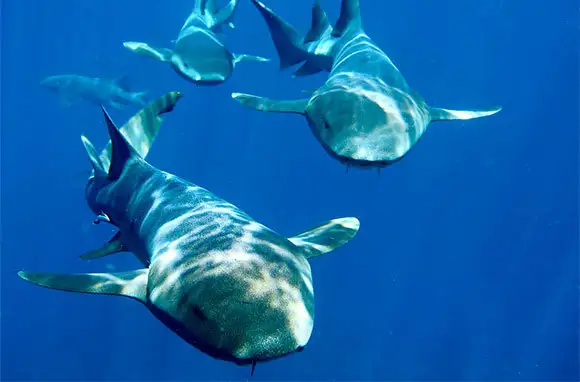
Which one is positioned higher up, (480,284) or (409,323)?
(480,284)

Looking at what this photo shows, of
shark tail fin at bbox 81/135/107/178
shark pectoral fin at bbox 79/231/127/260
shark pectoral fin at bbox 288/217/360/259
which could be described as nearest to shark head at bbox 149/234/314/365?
shark pectoral fin at bbox 288/217/360/259

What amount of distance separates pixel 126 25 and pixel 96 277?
122 ft

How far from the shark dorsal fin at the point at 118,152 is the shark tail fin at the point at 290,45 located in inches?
133

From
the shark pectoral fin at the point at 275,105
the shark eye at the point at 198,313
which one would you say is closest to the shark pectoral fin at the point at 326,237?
the shark eye at the point at 198,313

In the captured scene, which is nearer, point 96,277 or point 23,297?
point 96,277

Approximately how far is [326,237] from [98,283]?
158 centimetres

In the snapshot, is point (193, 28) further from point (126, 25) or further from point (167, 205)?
point (126, 25)

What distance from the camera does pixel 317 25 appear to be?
697 centimetres

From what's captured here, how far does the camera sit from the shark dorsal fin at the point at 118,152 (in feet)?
13.7

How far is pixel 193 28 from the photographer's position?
7621mm

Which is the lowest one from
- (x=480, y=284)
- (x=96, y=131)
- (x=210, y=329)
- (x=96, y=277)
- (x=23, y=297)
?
(x=23, y=297)

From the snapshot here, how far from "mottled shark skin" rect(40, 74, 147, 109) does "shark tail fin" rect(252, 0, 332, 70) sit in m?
8.66

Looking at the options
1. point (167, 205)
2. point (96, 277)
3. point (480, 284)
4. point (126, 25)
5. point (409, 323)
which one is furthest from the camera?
point (126, 25)

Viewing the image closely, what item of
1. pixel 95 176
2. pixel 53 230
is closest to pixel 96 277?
pixel 95 176
